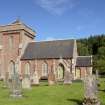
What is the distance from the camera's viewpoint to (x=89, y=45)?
9281 centimetres

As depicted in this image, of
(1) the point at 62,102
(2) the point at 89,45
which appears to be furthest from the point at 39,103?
(2) the point at 89,45

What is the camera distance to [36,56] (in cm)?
5253

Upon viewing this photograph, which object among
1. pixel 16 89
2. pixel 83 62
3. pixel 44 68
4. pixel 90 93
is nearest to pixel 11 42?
pixel 44 68

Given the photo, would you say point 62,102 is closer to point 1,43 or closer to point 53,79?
point 53,79

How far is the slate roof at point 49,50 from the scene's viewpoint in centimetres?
5112

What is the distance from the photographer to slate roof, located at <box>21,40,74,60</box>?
168 feet

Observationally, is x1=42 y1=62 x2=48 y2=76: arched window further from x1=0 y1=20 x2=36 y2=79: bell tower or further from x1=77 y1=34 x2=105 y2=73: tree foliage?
x1=77 y1=34 x2=105 y2=73: tree foliage

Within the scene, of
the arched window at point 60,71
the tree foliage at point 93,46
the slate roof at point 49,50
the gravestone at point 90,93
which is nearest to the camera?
the gravestone at point 90,93

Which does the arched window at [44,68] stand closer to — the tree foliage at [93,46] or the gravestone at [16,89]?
the tree foliage at [93,46]

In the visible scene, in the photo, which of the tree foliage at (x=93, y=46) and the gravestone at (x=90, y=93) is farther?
the tree foliage at (x=93, y=46)

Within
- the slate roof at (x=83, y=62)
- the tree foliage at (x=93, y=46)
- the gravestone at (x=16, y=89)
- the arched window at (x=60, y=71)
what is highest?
A: the tree foliage at (x=93, y=46)

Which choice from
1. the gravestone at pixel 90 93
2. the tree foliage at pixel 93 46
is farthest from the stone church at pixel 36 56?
the gravestone at pixel 90 93

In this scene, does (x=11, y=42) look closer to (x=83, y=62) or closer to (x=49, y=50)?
(x=49, y=50)

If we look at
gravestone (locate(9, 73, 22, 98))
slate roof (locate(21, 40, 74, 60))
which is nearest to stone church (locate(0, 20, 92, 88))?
slate roof (locate(21, 40, 74, 60))
